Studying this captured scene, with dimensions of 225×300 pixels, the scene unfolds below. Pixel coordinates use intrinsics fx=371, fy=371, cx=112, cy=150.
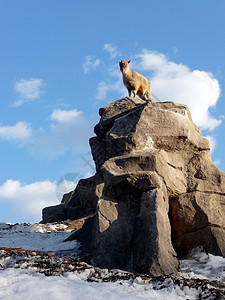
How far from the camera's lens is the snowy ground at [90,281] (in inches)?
302

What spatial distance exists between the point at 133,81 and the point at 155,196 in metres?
9.49

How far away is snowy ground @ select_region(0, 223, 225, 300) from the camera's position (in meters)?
7.68

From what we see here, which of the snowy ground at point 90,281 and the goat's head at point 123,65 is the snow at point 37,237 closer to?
the snowy ground at point 90,281

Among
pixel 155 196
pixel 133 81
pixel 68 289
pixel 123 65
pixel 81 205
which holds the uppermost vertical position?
pixel 123 65

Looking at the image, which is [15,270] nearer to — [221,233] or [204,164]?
[221,233]

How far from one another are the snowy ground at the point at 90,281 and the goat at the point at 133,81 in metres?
11.0

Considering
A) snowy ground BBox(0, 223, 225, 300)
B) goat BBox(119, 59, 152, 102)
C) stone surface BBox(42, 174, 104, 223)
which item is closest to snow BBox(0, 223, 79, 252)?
stone surface BBox(42, 174, 104, 223)

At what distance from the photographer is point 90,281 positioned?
892 centimetres

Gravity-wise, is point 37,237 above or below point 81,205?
below

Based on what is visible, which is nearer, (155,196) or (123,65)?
(155,196)

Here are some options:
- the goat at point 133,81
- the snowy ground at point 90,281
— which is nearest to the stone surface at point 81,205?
the goat at point 133,81

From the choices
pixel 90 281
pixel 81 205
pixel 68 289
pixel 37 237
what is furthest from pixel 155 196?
pixel 81 205

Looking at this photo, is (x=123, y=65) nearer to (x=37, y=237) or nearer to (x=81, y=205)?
(x=37, y=237)

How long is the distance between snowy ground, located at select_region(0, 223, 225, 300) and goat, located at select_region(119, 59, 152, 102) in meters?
11.0
